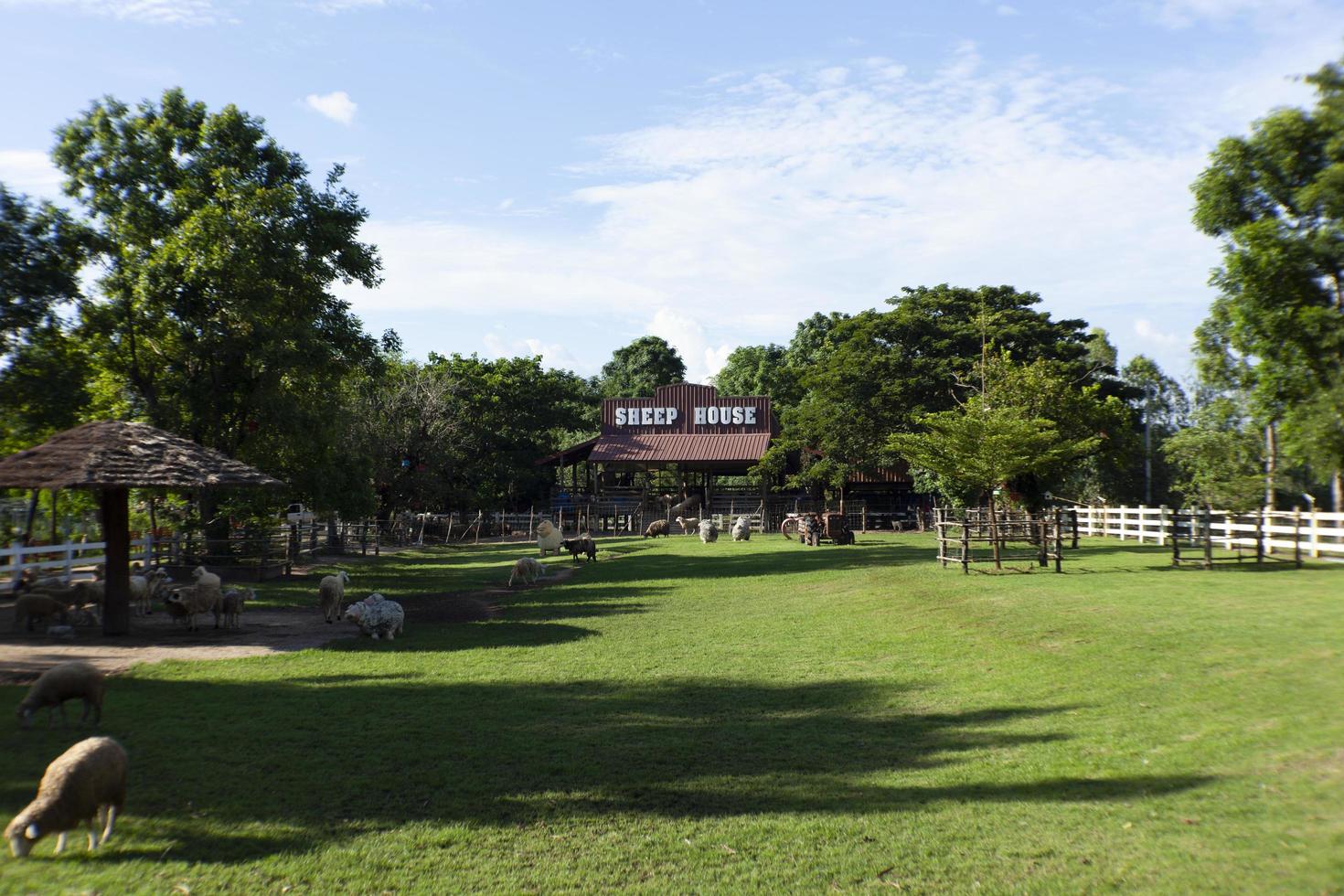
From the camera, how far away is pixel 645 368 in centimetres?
7888

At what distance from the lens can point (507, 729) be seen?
357 inches

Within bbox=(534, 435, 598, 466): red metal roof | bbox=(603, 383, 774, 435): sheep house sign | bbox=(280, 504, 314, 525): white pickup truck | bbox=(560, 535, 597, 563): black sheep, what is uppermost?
bbox=(603, 383, 774, 435): sheep house sign

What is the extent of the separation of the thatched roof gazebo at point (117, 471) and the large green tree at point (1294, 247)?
1402 centimetres

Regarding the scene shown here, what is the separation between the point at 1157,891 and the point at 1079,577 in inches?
605

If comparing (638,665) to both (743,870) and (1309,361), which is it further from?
(1309,361)

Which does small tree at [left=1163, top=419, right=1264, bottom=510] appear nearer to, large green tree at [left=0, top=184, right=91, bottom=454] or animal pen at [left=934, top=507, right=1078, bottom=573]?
animal pen at [left=934, top=507, right=1078, bottom=573]

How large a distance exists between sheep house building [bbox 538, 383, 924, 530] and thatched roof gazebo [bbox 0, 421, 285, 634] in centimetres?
3223

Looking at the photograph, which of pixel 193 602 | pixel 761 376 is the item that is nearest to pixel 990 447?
pixel 193 602

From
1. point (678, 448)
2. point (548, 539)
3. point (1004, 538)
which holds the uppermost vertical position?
point (678, 448)

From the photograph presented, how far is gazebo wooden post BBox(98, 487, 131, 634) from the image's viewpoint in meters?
14.6

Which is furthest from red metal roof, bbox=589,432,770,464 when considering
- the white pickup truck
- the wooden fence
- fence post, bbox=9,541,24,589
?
fence post, bbox=9,541,24,589

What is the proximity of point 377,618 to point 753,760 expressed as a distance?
8572 millimetres

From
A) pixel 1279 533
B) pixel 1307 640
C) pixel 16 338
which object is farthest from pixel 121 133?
pixel 1279 533

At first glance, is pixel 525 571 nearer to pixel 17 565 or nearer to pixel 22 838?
pixel 17 565
